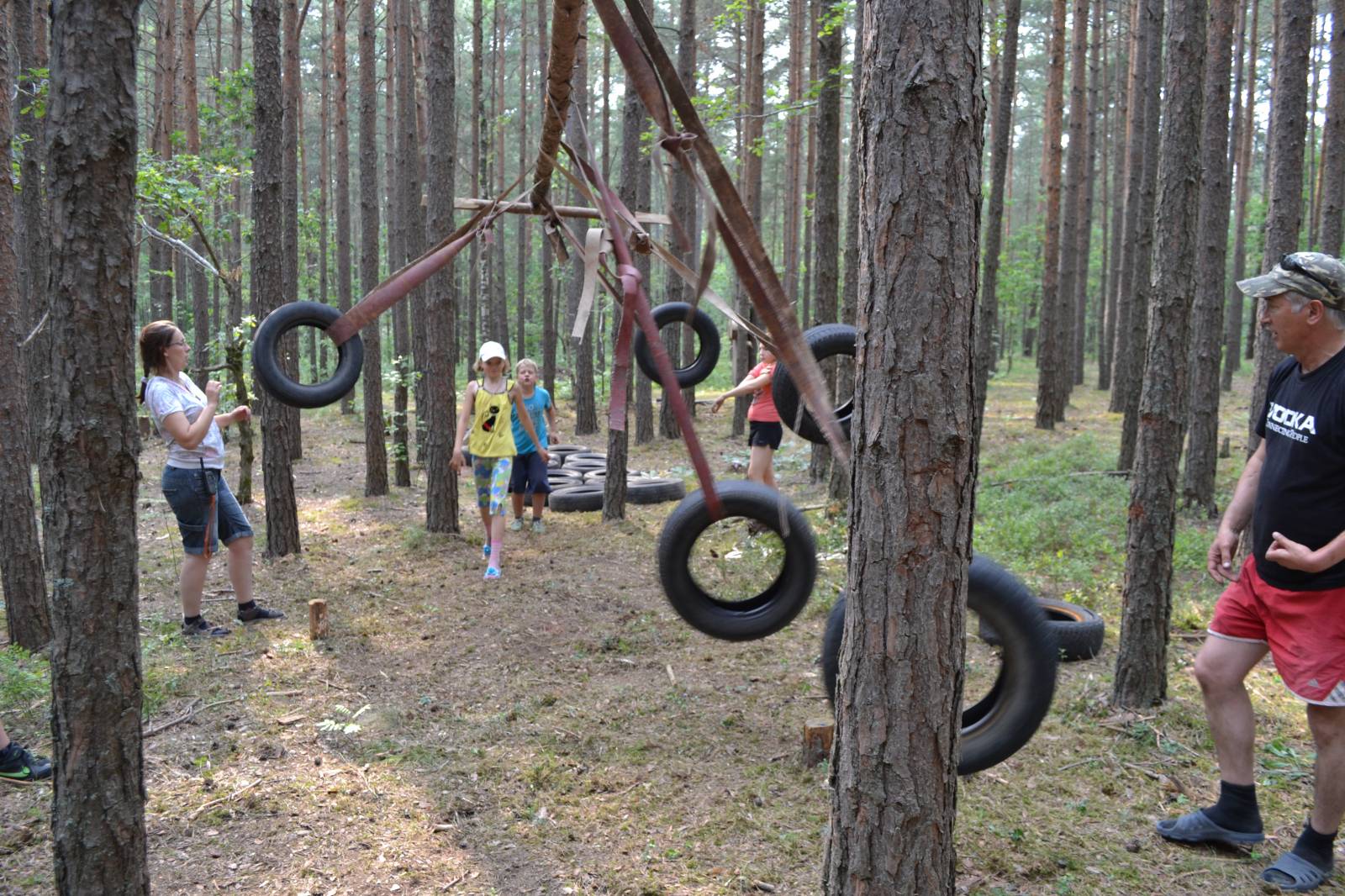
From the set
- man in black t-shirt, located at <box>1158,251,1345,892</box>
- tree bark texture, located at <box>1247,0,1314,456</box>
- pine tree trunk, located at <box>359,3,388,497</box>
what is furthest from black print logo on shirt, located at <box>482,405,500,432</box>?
tree bark texture, located at <box>1247,0,1314,456</box>

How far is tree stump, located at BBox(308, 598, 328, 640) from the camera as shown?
266 inches

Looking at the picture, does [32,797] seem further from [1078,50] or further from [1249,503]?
[1078,50]

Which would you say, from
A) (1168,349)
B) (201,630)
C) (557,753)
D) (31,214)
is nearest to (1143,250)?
(1168,349)

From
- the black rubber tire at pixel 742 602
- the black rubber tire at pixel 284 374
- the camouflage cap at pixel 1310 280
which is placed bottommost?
the black rubber tire at pixel 742 602

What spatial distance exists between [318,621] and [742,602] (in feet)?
14.5

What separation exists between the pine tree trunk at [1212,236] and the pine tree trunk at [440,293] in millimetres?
7196

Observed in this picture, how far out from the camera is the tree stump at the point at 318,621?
266 inches

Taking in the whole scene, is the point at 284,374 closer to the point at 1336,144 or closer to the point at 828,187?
the point at 828,187

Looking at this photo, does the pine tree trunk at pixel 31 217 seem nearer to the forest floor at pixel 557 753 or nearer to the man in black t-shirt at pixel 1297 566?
→ the forest floor at pixel 557 753

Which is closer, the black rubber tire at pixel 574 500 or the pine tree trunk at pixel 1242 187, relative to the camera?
the black rubber tire at pixel 574 500

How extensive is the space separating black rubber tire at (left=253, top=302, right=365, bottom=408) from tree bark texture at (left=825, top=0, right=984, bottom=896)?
167cm

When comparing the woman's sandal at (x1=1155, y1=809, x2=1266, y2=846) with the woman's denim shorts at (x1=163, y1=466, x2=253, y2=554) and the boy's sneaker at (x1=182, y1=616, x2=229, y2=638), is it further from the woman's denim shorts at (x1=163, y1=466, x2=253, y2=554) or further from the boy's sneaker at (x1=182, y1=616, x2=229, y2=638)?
the boy's sneaker at (x1=182, y1=616, x2=229, y2=638)

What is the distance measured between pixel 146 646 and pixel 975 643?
6009 mm

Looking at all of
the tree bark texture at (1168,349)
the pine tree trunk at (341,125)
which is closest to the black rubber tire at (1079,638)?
the tree bark texture at (1168,349)
